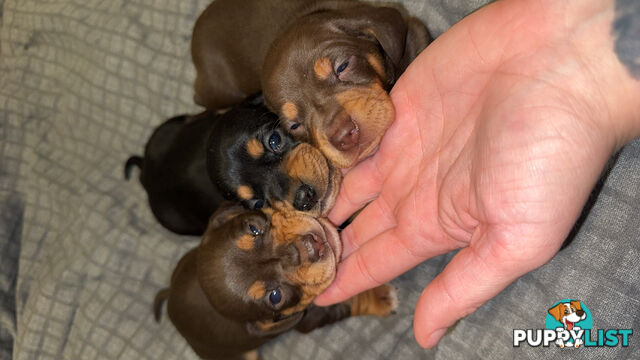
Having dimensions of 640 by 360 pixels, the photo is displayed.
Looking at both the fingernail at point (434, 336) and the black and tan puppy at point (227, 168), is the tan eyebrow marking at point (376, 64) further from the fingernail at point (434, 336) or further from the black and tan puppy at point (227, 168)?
the fingernail at point (434, 336)

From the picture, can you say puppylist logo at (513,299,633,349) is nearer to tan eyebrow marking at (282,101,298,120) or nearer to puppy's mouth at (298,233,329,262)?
puppy's mouth at (298,233,329,262)

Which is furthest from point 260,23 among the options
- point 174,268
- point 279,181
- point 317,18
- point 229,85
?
point 174,268

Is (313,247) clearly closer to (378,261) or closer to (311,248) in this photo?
(311,248)

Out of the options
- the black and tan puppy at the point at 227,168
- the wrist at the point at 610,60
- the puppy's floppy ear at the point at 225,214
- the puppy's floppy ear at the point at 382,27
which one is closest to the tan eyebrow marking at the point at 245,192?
the black and tan puppy at the point at 227,168

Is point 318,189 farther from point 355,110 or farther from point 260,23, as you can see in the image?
point 260,23

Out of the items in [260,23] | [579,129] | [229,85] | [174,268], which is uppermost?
[579,129]
